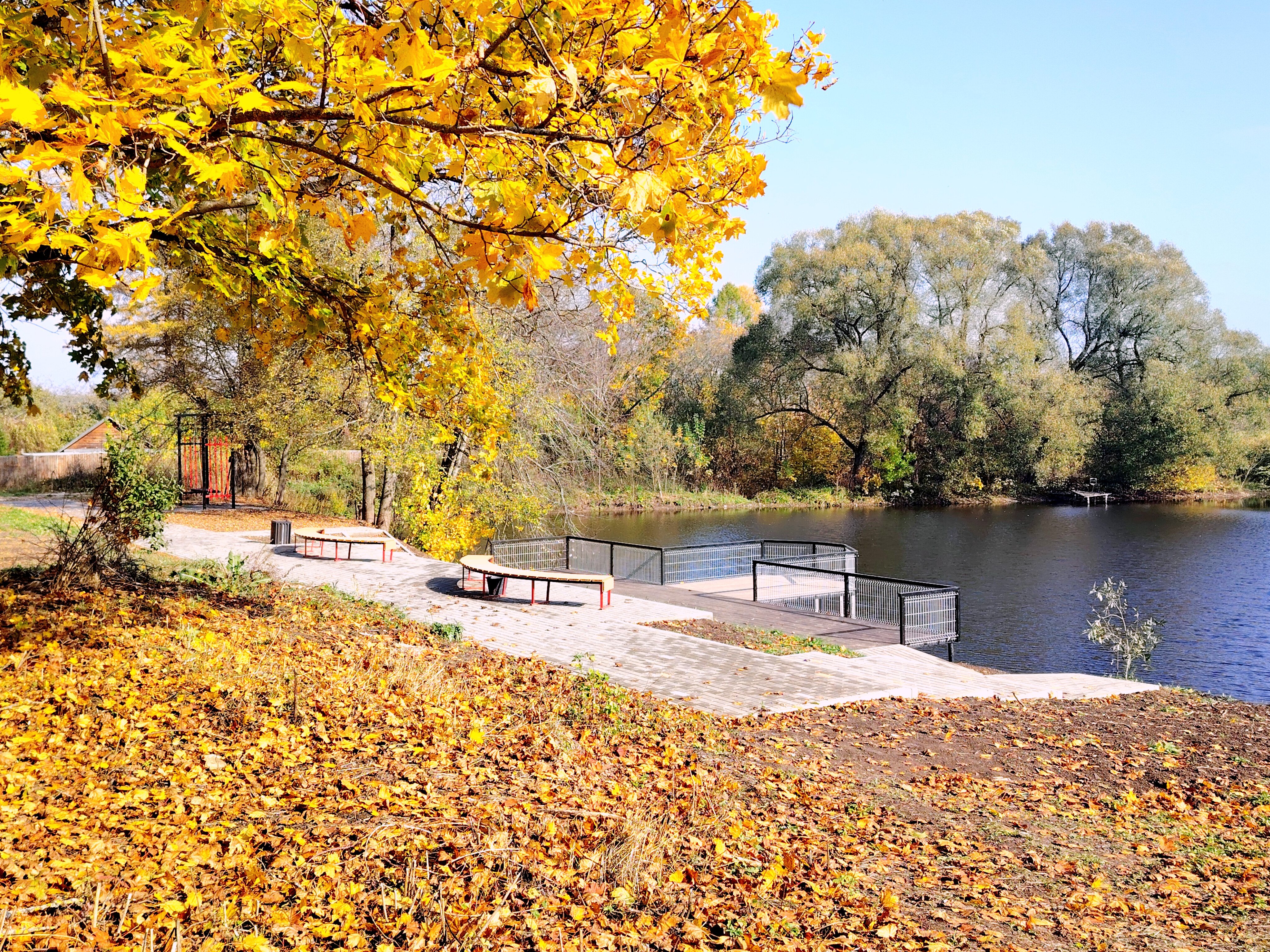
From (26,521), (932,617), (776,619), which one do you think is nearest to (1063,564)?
(932,617)

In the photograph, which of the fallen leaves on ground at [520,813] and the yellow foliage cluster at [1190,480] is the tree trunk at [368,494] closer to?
the fallen leaves on ground at [520,813]

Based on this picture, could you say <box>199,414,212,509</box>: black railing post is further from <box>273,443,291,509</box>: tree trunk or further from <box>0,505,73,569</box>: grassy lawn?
<box>0,505,73,569</box>: grassy lawn

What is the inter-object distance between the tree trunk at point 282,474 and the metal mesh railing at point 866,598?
12.3 metres

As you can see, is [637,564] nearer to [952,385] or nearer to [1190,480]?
[952,385]

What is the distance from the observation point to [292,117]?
146 inches

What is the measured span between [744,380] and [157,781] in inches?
1757

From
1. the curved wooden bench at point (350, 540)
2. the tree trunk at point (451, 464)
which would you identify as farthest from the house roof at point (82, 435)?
the curved wooden bench at point (350, 540)

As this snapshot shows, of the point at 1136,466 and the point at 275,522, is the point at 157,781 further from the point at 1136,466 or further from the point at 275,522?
the point at 1136,466

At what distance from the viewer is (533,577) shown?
12.1 metres

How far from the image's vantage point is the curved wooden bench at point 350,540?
14.7 meters

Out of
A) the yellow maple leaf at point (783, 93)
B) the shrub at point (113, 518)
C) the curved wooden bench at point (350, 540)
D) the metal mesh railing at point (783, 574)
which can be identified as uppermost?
the yellow maple leaf at point (783, 93)

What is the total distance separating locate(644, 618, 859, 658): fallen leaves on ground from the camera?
422 inches

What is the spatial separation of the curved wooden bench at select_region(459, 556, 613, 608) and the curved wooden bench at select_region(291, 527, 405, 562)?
8.46 feet

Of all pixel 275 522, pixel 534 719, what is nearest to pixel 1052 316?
pixel 275 522
